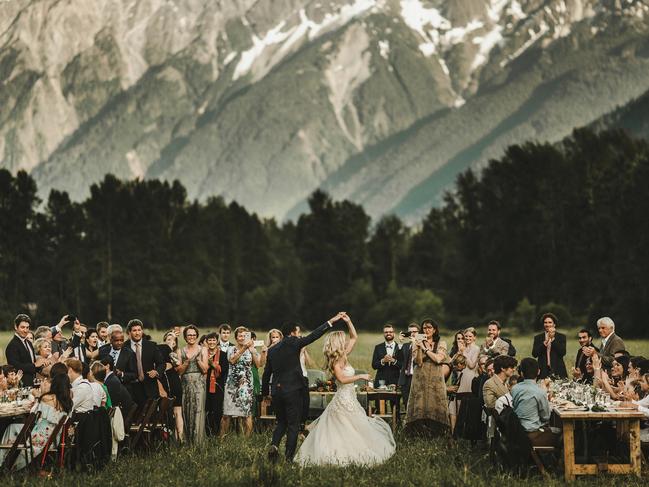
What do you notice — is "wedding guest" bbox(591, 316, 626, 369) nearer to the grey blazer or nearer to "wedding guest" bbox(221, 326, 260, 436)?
the grey blazer

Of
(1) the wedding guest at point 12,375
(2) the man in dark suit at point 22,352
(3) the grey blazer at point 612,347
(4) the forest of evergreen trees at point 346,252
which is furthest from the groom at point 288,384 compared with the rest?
(4) the forest of evergreen trees at point 346,252

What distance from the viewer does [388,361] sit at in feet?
62.3

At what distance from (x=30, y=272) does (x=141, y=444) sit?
70.1 meters

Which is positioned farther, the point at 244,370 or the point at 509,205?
the point at 509,205

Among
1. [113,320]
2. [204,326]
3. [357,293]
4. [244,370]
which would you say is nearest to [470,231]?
[357,293]

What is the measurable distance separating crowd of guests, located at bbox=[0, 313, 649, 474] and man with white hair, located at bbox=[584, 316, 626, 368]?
0.02 m

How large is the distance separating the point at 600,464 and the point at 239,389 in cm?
652

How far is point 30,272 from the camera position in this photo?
81500 mm

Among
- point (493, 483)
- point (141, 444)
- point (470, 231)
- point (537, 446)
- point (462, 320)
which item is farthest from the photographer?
point (470, 231)

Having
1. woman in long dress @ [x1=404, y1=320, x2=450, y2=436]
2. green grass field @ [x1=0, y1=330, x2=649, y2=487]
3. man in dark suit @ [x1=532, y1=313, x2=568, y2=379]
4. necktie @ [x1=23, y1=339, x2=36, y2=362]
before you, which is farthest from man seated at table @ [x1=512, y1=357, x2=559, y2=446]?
necktie @ [x1=23, y1=339, x2=36, y2=362]

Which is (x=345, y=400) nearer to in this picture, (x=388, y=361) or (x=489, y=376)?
(x=489, y=376)

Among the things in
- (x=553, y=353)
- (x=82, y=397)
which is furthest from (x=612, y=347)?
(x=82, y=397)

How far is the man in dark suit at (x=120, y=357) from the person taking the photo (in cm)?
1564

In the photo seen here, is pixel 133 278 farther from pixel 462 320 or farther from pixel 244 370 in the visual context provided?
pixel 244 370
